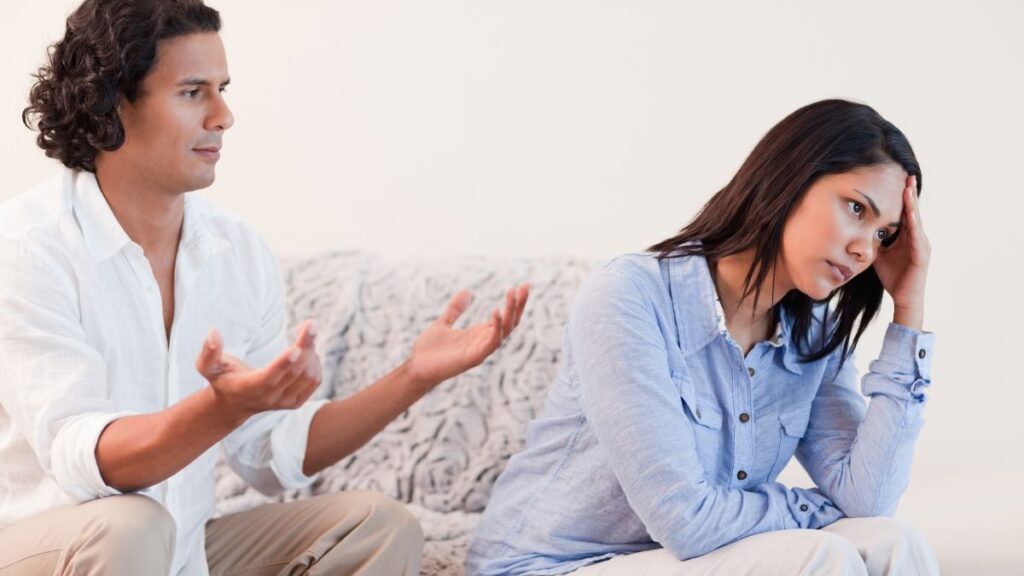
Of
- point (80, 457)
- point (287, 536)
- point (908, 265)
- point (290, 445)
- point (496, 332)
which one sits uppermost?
point (908, 265)

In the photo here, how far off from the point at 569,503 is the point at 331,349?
0.74 m

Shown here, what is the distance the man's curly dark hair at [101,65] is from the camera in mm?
1688

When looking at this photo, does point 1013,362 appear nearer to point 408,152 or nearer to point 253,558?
point 408,152

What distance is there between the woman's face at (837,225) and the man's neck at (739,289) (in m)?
0.06

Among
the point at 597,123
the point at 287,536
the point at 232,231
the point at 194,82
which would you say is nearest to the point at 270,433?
the point at 287,536

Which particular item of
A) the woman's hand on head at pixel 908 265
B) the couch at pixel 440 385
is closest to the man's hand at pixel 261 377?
the couch at pixel 440 385

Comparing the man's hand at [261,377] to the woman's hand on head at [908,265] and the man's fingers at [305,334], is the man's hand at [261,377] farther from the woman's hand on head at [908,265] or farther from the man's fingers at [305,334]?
the woman's hand on head at [908,265]

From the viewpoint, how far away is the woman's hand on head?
68.4 inches

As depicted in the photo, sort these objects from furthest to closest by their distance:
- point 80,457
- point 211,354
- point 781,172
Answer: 1. point 781,172
2. point 80,457
3. point 211,354

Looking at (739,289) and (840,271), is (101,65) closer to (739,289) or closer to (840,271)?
(739,289)

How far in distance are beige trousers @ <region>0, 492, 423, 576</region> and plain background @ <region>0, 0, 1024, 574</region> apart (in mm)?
734

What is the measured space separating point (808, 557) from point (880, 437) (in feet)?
1.00

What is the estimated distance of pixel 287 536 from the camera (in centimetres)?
179

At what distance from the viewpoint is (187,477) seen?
1.76 m
